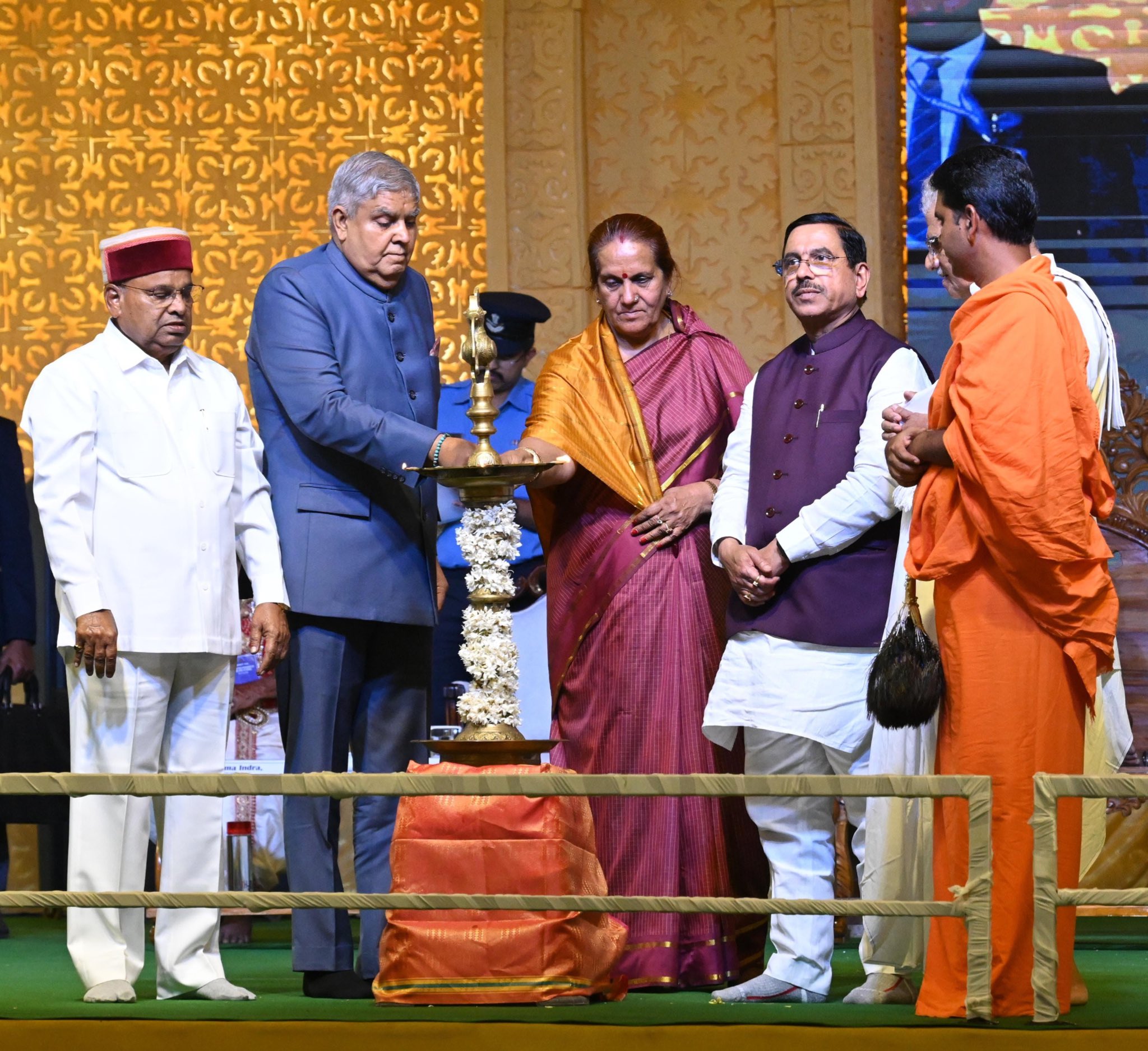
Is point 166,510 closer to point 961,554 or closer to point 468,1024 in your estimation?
point 468,1024

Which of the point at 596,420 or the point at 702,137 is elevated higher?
the point at 702,137

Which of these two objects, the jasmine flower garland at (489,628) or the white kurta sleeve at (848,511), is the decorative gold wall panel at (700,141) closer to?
the white kurta sleeve at (848,511)

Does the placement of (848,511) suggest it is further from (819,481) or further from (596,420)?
(596,420)

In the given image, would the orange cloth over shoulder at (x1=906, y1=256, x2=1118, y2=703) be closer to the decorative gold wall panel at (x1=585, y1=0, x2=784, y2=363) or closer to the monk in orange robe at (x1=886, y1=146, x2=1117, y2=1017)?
the monk in orange robe at (x1=886, y1=146, x2=1117, y2=1017)

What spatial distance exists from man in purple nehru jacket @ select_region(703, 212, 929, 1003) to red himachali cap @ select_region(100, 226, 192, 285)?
1320 millimetres

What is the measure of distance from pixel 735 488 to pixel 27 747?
2883mm

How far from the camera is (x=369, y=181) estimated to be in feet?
13.4

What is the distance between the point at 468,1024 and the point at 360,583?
48.4 inches

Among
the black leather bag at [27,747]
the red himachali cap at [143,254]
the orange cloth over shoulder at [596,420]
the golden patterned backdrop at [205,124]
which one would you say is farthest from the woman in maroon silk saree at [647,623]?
the golden patterned backdrop at [205,124]

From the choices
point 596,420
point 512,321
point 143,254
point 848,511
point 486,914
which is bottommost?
point 486,914

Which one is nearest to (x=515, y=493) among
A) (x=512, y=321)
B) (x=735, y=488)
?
(x=512, y=321)

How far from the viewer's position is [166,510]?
3850 mm

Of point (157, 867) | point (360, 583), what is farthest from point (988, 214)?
point (157, 867)

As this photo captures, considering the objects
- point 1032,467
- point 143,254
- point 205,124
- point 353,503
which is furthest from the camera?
point 205,124
